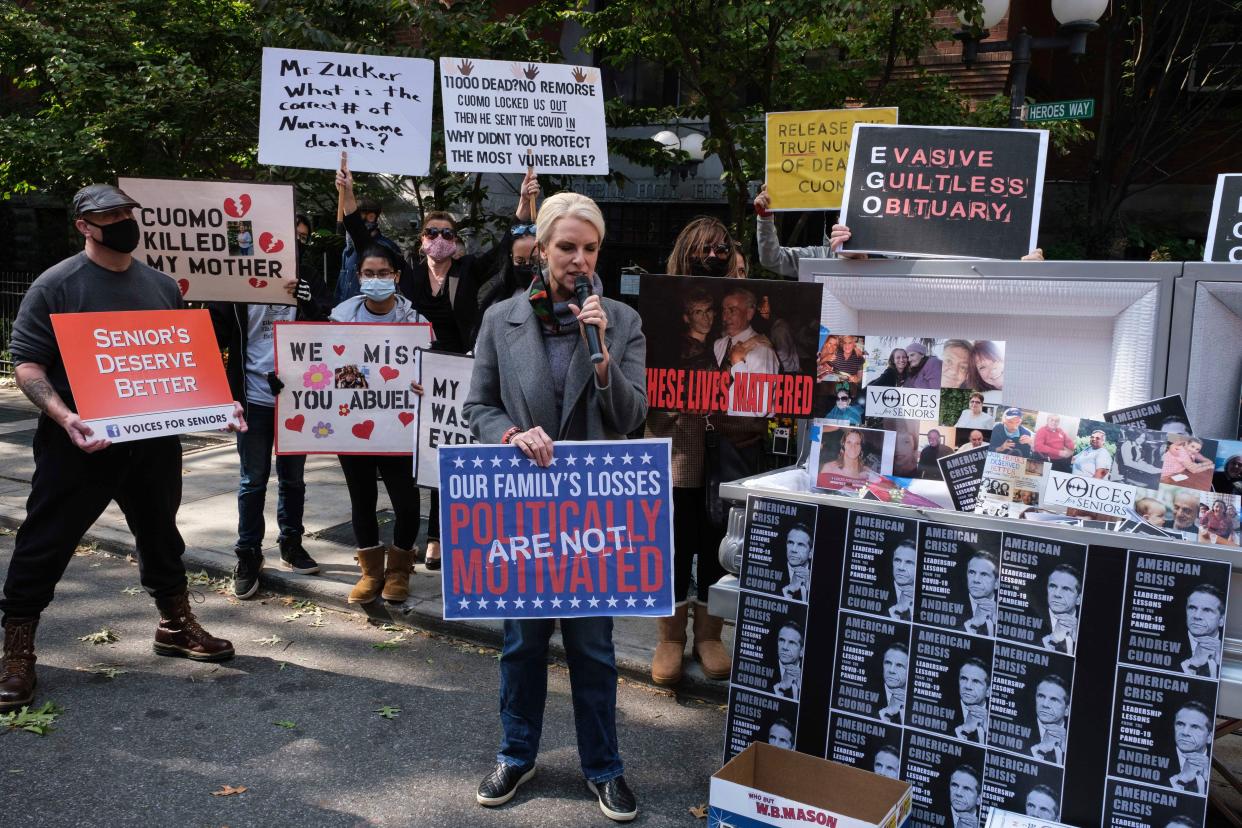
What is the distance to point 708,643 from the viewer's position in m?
4.82

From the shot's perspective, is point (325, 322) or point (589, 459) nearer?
point (589, 459)

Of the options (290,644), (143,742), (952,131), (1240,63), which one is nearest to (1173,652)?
(952,131)

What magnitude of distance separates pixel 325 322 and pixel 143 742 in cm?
244

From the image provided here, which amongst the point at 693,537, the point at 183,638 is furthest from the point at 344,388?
the point at 693,537

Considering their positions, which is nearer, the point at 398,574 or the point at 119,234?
the point at 119,234

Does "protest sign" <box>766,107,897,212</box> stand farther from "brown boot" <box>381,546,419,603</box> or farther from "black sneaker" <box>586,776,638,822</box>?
"black sneaker" <box>586,776,638,822</box>

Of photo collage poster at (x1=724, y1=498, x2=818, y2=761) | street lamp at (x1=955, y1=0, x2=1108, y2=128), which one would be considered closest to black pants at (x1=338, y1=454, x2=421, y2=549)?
photo collage poster at (x1=724, y1=498, x2=818, y2=761)

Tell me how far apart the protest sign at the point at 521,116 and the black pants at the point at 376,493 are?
1.74 meters

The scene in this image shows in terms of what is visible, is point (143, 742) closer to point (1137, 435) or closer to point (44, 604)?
point (44, 604)

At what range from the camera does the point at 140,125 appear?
33.9 feet

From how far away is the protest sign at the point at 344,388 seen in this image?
5641mm

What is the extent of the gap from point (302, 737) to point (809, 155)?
4181 mm

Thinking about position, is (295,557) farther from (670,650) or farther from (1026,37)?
(1026,37)

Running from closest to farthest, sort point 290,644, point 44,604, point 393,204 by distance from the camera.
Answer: point 44,604, point 290,644, point 393,204
